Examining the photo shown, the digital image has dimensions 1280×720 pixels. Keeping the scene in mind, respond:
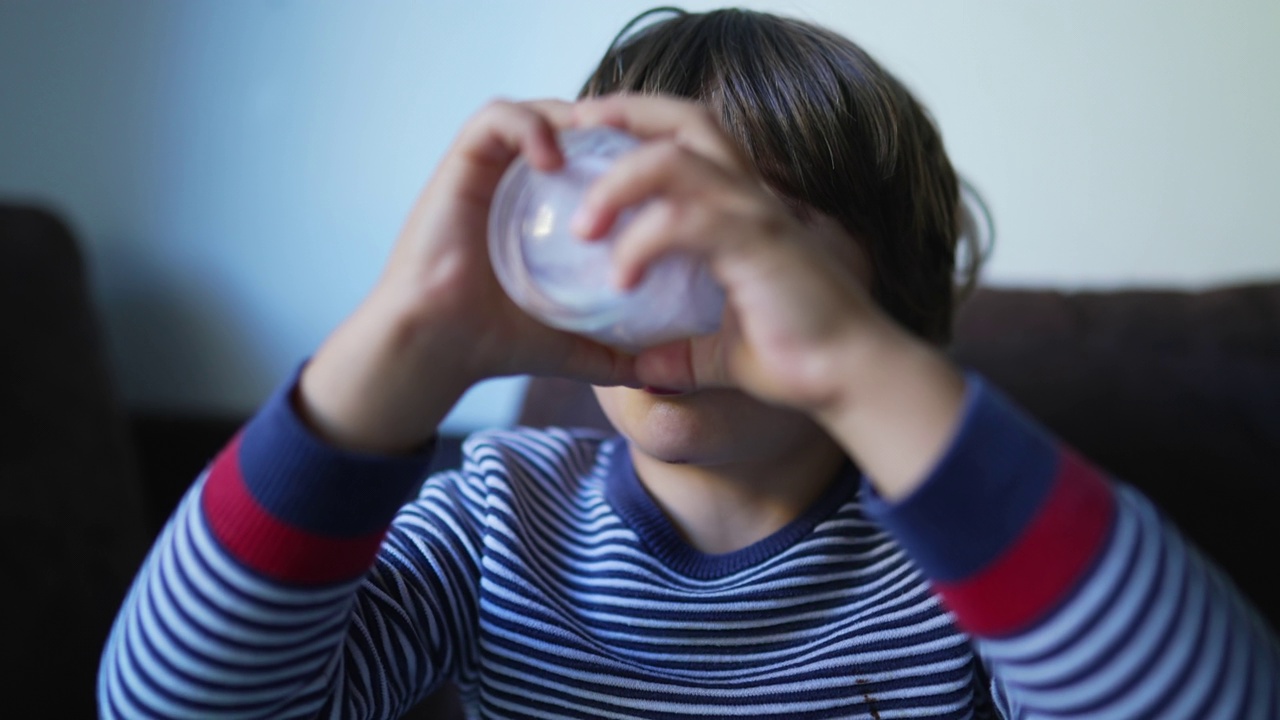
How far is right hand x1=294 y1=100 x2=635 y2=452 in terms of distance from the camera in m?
0.53

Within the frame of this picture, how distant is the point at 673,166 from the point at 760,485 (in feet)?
1.29

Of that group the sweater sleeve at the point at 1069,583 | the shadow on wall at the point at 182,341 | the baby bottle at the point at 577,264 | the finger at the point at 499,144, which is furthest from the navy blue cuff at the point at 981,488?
the shadow on wall at the point at 182,341

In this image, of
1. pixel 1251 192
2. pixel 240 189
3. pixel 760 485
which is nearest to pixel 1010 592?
pixel 760 485

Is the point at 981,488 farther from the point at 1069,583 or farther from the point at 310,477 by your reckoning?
the point at 310,477

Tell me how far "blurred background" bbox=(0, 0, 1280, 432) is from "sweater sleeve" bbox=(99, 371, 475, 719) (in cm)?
83

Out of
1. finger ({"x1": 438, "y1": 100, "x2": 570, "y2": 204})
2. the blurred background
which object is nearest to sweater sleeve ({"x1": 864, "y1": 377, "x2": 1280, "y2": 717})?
finger ({"x1": 438, "y1": 100, "x2": 570, "y2": 204})

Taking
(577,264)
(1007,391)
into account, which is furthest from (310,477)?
(1007,391)

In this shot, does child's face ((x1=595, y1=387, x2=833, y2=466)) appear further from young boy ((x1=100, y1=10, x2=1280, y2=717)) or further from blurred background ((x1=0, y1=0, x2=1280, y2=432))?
blurred background ((x1=0, y1=0, x2=1280, y2=432))

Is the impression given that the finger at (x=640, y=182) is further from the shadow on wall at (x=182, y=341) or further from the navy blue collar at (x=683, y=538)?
the shadow on wall at (x=182, y=341)

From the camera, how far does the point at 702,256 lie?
1.56 ft

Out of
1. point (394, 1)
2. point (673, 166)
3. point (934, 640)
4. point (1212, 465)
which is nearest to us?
point (673, 166)

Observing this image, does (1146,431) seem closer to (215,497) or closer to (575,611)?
(575,611)

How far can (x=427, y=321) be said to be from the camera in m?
0.54

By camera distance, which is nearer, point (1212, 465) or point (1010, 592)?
point (1010, 592)
